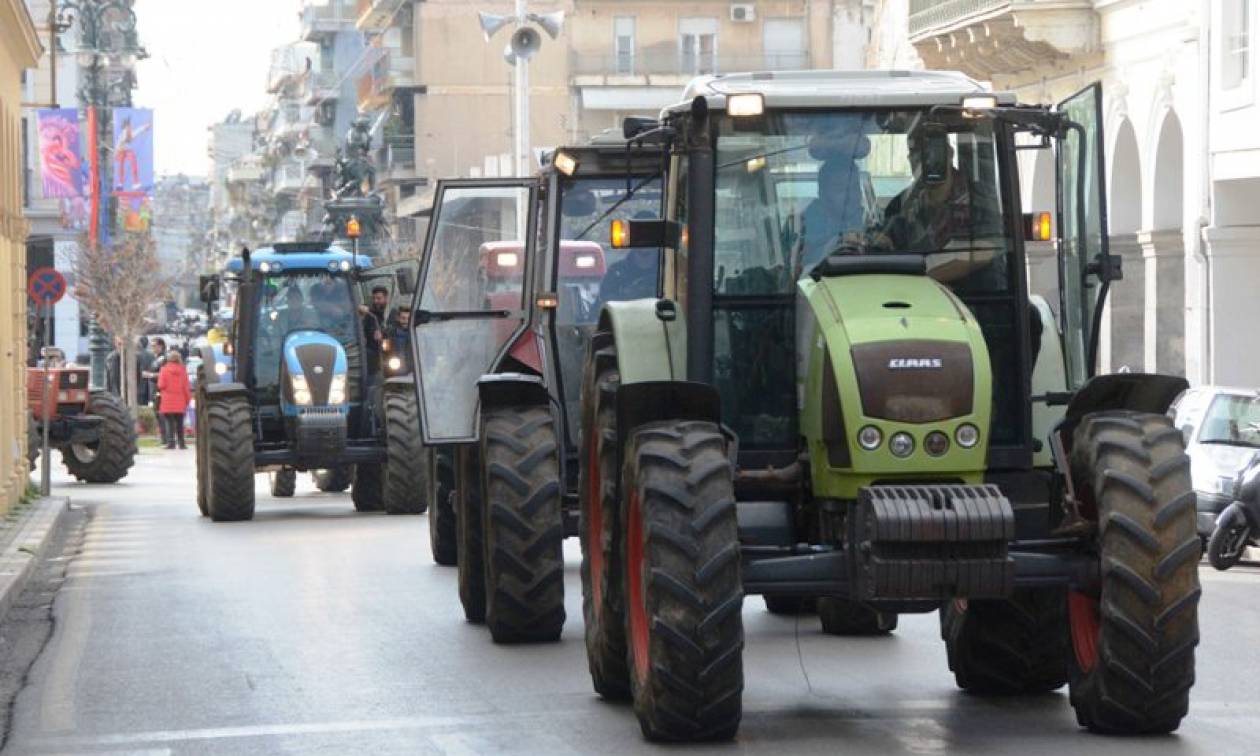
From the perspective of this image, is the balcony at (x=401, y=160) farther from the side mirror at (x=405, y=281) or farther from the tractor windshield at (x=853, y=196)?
the tractor windshield at (x=853, y=196)

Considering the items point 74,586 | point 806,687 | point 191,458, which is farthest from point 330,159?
point 806,687

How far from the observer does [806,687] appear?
1231 centimetres

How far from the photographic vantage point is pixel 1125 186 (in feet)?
123

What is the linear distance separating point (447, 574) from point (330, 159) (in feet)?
328

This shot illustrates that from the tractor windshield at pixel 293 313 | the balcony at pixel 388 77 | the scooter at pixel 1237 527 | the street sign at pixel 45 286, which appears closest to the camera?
the scooter at pixel 1237 527

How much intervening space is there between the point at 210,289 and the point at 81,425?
25.5 feet

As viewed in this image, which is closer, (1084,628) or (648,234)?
(1084,628)

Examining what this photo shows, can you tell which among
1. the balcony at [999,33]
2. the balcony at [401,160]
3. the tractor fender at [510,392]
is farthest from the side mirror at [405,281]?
the balcony at [401,160]

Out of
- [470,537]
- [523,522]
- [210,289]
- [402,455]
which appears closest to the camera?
[523,522]

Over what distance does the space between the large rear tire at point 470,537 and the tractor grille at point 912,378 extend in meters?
5.03

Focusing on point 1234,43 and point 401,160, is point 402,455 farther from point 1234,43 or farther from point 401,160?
point 401,160

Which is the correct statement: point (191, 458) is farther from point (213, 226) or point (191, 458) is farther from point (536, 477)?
point (213, 226)

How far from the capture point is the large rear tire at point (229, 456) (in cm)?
2600

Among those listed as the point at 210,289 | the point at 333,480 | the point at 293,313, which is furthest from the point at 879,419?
the point at 333,480
